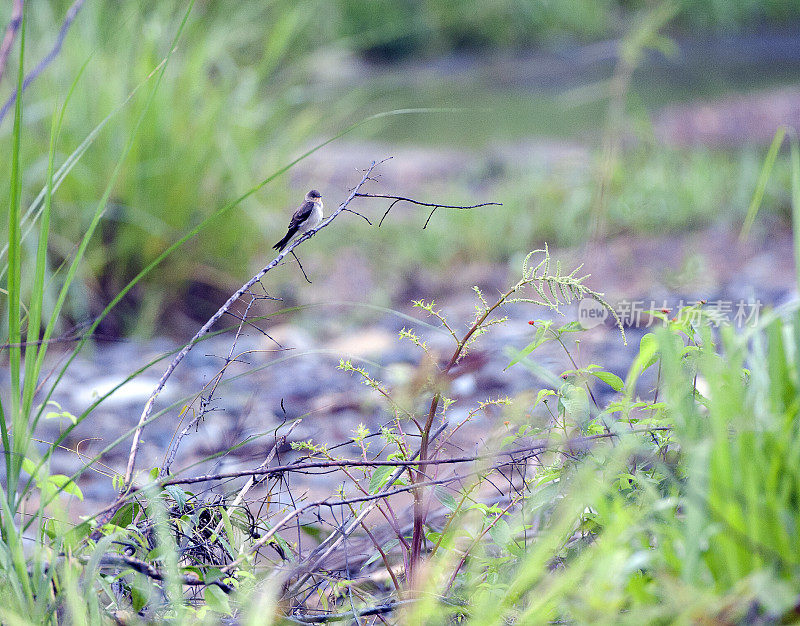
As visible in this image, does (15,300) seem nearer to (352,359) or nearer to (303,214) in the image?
(303,214)

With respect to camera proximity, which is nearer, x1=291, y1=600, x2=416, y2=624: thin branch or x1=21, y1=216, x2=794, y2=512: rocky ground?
x1=291, y1=600, x2=416, y2=624: thin branch

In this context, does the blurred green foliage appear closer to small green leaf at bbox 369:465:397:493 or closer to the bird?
the bird

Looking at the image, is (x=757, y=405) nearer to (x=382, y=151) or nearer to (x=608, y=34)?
(x=382, y=151)

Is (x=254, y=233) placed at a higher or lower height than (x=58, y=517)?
higher

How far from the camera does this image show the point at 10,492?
819 mm

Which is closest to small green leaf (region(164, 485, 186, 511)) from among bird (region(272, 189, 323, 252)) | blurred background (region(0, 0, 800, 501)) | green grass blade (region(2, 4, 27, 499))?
green grass blade (region(2, 4, 27, 499))

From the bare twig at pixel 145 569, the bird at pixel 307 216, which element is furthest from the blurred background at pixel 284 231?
the bare twig at pixel 145 569

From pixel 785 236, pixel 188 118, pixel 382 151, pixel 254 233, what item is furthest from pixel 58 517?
pixel 382 151

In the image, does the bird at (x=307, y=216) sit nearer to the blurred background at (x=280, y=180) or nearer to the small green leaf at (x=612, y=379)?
the blurred background at (x=280, y=180)

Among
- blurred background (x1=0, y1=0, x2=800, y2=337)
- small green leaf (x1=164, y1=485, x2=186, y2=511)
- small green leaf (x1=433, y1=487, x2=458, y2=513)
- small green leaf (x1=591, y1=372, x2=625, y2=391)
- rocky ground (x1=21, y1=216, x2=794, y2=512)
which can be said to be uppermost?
blurred background (x1=0, y1=0, x2=800, y2=337)

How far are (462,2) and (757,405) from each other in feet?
44.6

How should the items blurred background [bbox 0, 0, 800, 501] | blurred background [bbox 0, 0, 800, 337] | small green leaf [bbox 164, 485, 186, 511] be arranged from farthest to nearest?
blurred background [bbox 0, 0, 800, 337], blurred background [bbox 0, 0, 800, 501], small green leaf [bbox 164, 485, 186, 511]

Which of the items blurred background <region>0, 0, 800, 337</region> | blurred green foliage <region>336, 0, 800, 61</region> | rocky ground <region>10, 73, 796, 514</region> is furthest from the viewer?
blurred green foliage <region>336, 0, 800, 61</region>

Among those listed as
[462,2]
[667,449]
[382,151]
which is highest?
[462,2]
